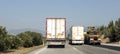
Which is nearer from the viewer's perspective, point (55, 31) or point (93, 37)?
point (55, 31)

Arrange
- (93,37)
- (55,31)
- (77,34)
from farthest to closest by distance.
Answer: (93,37), (77,34), (55,31)

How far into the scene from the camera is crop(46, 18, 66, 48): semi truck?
45.1 m

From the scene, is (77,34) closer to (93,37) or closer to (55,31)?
(93,37)

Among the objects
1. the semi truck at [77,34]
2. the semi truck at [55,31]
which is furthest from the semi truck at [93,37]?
the semi truck at [55,31]

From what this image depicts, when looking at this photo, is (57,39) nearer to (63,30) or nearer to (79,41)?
(63,30)

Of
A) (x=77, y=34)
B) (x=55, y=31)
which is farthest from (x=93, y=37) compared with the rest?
(x=55, y=31)

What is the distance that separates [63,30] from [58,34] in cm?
90

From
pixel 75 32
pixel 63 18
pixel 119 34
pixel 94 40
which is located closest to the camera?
pixel 63 18

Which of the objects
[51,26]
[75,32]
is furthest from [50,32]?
[75,32]

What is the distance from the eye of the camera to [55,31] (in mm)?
45500

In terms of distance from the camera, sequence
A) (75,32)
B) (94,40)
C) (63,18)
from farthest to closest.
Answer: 1. (94,40)
2. (75,32)
3. (63,18)

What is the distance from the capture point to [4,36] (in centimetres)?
3806

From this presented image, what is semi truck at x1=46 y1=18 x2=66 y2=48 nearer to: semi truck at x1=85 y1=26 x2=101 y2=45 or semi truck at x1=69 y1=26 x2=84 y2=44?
semi truck at x1=69 y1=26 x2=84 y2=44

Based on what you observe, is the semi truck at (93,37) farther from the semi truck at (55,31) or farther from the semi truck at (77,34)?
the semi truck at (55,31)
